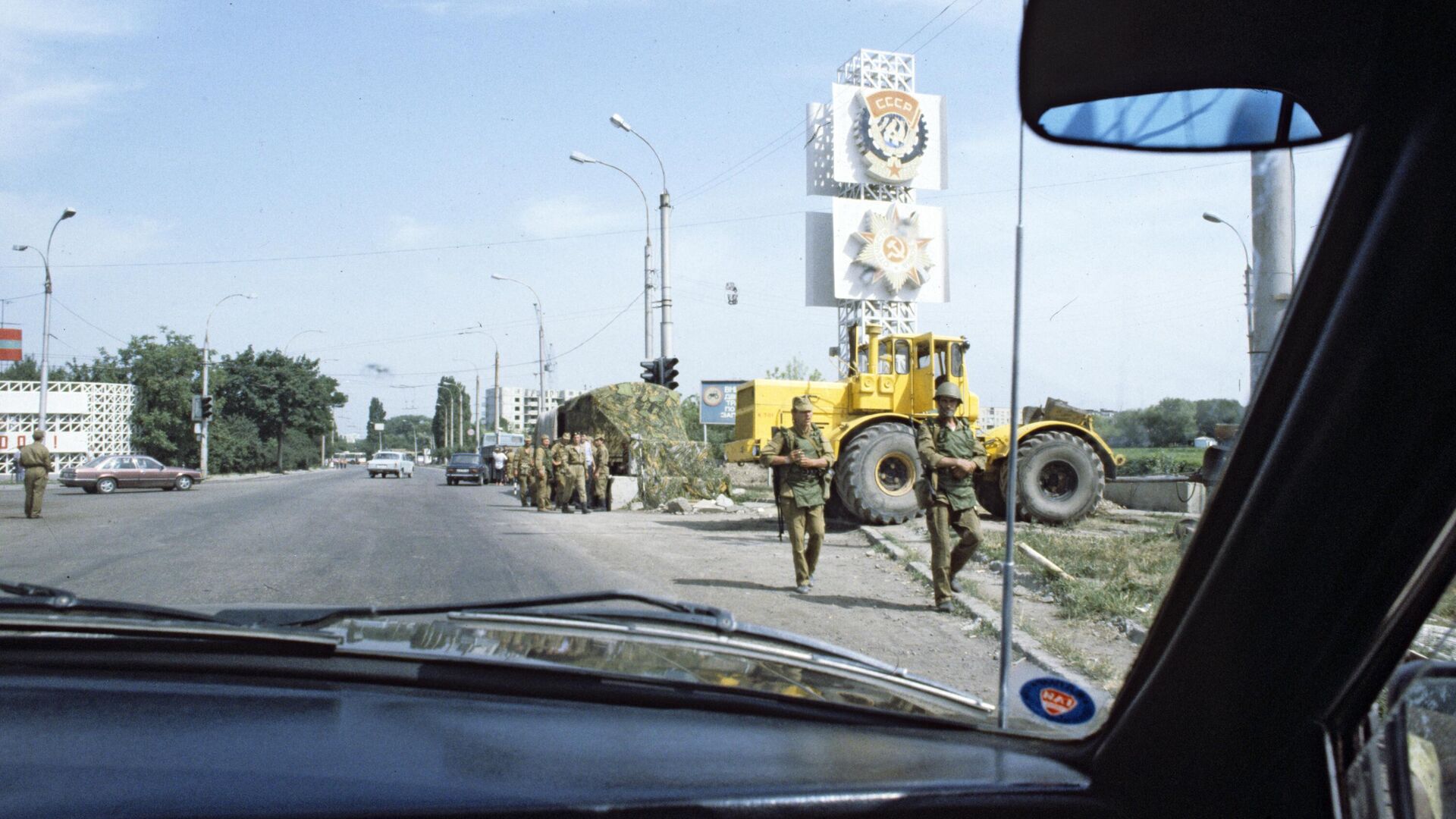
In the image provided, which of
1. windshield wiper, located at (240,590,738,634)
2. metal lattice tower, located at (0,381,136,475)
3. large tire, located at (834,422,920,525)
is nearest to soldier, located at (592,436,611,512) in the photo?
large tire, located at (834,422,920,525)

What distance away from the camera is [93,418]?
4910 mm

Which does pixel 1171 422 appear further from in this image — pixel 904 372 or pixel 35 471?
pixel 904 372

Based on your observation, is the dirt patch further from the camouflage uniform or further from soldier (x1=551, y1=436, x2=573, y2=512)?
the camouflage uniform

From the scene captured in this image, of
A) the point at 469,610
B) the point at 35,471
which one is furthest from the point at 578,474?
the point at 469,610

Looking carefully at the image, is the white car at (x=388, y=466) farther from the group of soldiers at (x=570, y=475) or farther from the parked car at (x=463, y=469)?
Result: the group of soldiers at (x=570, y=475)

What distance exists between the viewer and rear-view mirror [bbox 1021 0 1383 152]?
1358 millimetres

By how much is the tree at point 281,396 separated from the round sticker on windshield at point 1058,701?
14.5ft

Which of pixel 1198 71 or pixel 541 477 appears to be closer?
pixel 1198 71

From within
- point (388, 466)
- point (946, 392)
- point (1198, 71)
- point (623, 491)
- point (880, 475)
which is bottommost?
point (388, 466)

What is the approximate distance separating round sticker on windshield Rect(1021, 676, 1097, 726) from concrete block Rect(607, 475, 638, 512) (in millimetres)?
19928

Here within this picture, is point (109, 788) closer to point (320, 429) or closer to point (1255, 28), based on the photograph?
point (1255, 28)

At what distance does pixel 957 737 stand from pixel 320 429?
236 inches

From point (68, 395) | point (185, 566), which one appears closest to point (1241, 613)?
point (68, 395)

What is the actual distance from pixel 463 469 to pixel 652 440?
61.9ft
